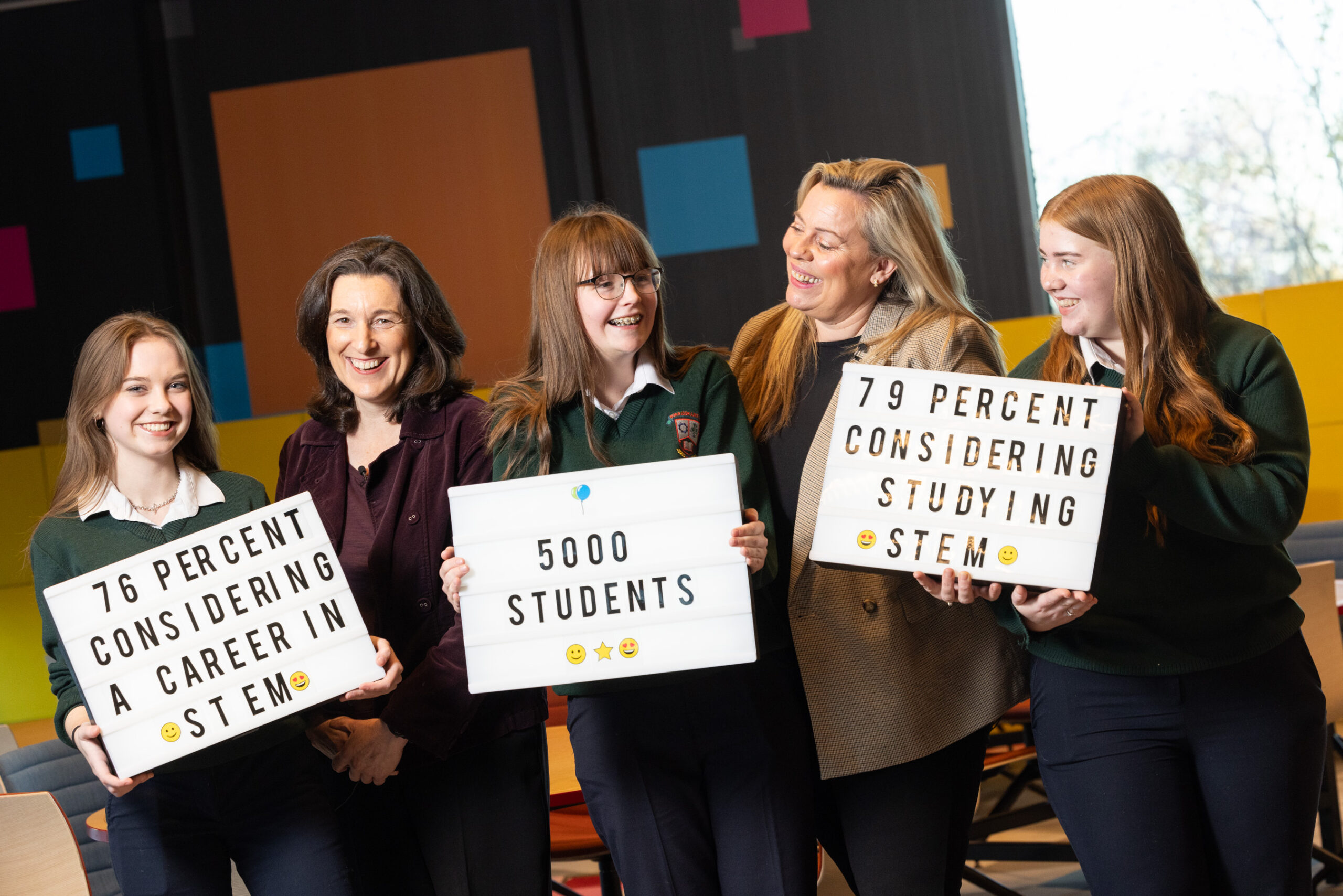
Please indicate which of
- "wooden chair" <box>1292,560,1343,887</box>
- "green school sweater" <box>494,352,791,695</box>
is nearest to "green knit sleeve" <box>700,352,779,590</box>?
"green school sweater" <box>494,352,791,695</box>

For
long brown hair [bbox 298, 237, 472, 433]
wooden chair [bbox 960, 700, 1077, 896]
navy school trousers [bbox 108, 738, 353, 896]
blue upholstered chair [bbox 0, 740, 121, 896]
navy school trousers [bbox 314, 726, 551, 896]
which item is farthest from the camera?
wooden chair [bbox 960, 700, 1077, 896]

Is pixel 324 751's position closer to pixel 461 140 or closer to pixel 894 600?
pixel 894 600

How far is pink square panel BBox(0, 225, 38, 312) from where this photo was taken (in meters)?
6.02

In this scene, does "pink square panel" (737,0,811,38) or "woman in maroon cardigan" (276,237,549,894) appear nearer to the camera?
"woman in maroon cardigan" (276,237,549,894)

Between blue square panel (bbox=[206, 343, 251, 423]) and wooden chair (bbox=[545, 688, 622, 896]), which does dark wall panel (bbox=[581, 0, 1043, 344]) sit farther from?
wooden chair (bbox=[545, 688, 622, 896])

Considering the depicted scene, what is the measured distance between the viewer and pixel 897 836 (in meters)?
2.00

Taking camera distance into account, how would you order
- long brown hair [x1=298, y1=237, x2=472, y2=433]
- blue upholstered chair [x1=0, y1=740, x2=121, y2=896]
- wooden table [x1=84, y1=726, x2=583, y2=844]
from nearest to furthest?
long brown hair [x1=298, y1=237, x2=472, y2=433]
wooden table [x1=84, y1=726, x2=583, y2=844]
blue upholstered chair [x1=0, y1=740, x2=121, y2=896]

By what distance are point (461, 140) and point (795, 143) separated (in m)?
1.88

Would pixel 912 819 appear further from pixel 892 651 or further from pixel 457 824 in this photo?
pixel 457 824

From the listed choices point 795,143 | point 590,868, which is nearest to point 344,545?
point 590,868

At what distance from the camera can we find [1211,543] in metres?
1.85

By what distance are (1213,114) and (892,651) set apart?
16.7 feet

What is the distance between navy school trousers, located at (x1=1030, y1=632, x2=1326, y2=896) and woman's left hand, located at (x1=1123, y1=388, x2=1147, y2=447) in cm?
40

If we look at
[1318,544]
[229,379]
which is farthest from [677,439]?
[229,379]
